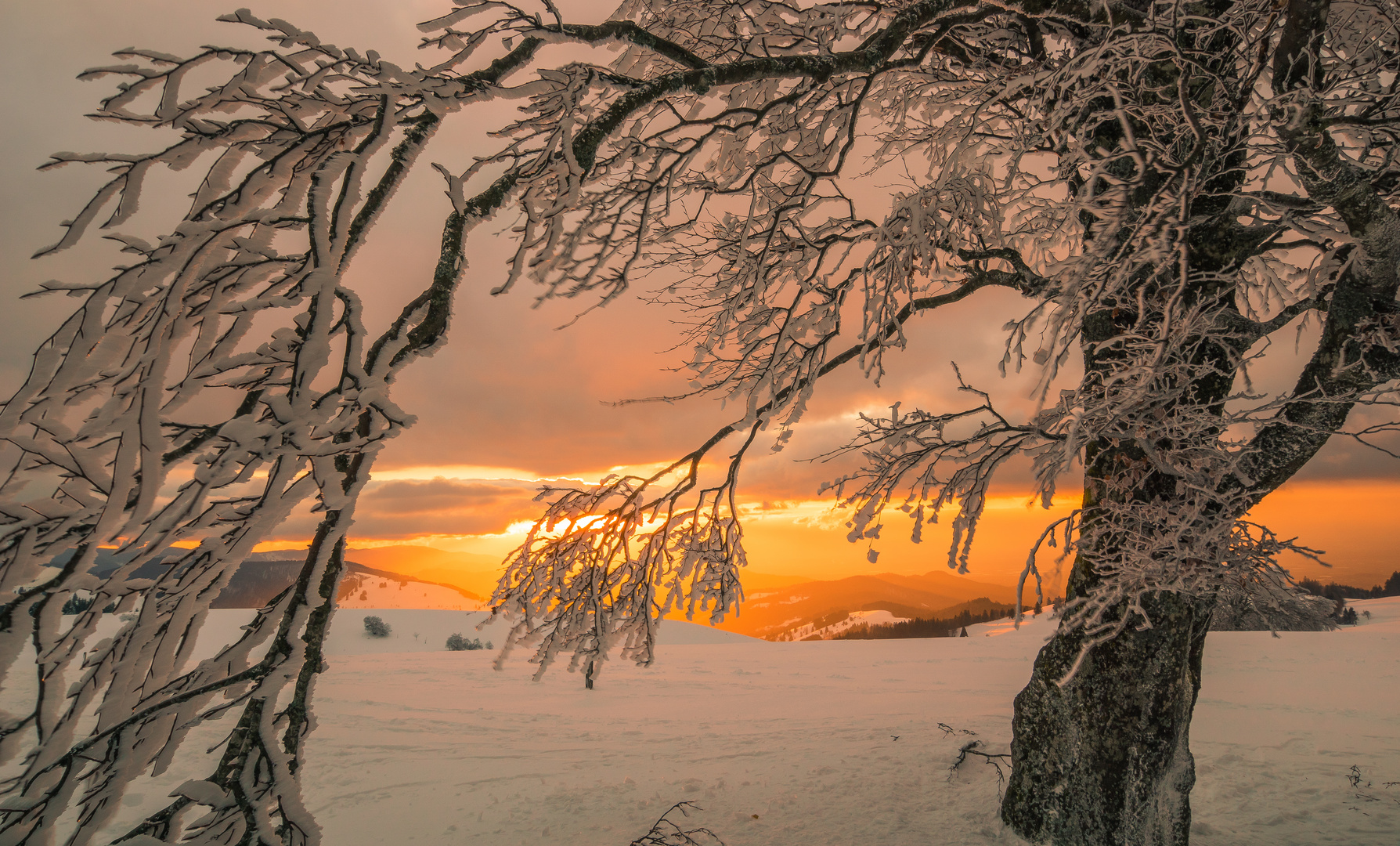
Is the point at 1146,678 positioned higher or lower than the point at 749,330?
lower

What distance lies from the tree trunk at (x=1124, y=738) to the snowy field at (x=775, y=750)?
64 cm

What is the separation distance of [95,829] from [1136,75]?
13.4 ft

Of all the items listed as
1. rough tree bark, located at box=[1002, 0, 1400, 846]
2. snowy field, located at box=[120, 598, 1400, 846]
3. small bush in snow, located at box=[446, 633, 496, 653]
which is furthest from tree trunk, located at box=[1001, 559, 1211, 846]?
small bush in snow, located at box=[446, 633, 496, 653]

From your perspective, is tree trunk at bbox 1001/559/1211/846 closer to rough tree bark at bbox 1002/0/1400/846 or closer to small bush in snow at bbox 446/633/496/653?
rough tree bark at bbox 1002/0/1400/846

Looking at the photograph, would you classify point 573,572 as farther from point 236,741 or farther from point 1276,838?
point 1276,838

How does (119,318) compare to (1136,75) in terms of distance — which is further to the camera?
(1136,75)

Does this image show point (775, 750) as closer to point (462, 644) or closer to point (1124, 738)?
point (1124, 738)

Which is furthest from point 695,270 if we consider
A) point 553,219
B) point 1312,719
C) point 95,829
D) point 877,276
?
point 1312,719

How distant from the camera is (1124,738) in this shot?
3.98 meters

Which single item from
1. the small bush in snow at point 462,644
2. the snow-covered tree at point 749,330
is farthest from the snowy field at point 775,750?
the small bush in snow at point 462,644

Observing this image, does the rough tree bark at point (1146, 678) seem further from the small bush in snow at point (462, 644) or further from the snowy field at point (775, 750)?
the small bush in snow at point (462, 644)

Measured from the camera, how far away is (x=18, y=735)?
1130 millimetres

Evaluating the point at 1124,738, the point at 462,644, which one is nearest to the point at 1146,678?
the point at 1124,738

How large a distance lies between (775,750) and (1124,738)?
151 inches
